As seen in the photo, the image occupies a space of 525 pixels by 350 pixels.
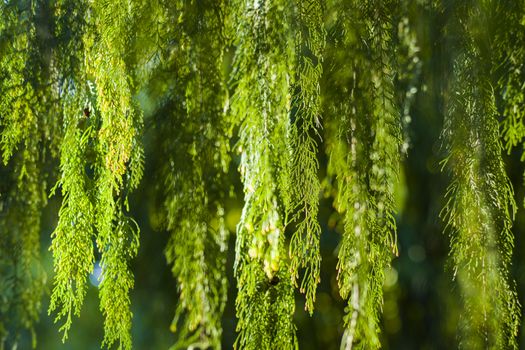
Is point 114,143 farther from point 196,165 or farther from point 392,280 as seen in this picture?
point 392,280

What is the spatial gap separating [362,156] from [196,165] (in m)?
0.16

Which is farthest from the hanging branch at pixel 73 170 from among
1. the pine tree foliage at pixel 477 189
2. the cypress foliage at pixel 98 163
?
the pine tree foliage at pixel 477 189

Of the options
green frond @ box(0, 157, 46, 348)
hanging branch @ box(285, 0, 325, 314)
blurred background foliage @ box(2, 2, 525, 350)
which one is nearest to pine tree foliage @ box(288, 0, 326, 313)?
hanging branch @ box(285, 0, 325, 314)

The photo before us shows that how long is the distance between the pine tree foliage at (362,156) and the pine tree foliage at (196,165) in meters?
0.11

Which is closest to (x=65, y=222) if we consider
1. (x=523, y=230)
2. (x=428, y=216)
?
(x=523, y=230)

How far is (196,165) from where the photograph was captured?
27.4 inches

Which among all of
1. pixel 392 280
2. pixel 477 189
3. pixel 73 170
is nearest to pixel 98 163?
pixel 73 170

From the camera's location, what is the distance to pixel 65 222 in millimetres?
841

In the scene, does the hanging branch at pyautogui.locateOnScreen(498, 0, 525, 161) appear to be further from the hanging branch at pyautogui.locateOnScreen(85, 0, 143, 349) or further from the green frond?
the green frond

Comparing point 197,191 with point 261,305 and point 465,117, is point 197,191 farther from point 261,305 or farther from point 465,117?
point 465,117

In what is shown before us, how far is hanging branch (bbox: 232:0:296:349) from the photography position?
68 centimetres

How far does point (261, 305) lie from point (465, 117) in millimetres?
284

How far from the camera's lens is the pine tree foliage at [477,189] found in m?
0.75

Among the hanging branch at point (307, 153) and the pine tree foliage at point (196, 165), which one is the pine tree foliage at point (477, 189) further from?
the pine tree foliage at point (196, 165)
